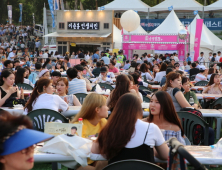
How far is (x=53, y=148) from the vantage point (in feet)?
10.3

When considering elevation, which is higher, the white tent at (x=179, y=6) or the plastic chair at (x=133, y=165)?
the white tent at (x=179, y=6)

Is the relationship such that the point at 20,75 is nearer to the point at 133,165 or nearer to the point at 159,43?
the point at 133,165

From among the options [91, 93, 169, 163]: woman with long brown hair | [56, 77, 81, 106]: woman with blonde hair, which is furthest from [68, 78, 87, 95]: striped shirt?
[91, 93, 169, 163]: woman with long brown hair

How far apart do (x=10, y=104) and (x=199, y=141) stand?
10.6 feet

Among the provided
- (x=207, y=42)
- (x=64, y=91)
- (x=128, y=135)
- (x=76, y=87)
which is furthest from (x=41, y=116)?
(x=207, y=42)

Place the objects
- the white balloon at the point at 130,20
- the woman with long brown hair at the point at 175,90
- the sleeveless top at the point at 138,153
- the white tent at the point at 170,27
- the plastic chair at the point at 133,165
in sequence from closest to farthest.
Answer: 1. the plastic chair at the point at 133,165
2. the sleeveless top at the point at 138,153
3. the woman with long brown hair at the point at 175,90
4. the white balloon at the point at 130,20
5. the white tent at the point at 170,27

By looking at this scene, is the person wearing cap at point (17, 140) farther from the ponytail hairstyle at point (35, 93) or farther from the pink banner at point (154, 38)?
the pink banner at point (154, 38)

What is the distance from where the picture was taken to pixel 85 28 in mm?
29547

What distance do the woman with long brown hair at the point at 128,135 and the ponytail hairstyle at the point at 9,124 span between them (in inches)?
60.6

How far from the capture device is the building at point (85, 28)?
95.9 feet

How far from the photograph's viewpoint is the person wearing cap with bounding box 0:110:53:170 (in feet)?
4.22

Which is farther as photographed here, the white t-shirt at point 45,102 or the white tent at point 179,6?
the white tent at point 179,6

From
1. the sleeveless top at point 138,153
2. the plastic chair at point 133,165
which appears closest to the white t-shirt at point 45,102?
the sleeveless top at point 138,153

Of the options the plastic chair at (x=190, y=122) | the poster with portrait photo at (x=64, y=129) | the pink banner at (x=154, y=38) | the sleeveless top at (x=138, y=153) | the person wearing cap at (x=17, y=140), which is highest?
the pink banner at (x=154, y=38)
